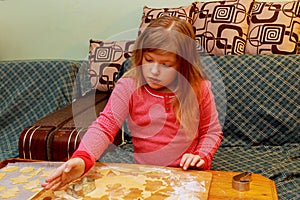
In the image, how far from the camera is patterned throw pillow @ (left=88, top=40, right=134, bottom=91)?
7.54 ft

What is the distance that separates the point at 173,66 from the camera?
47.0 inches

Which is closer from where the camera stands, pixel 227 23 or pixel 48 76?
pixel 227 23

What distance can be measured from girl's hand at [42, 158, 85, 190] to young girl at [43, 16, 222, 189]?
20 cm

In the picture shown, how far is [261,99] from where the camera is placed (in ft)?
6.21

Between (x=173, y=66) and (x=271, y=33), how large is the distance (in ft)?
3.47

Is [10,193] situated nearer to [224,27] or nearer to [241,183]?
[241,183]

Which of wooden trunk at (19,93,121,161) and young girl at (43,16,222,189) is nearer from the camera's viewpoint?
young girl at (43,16,222,189)

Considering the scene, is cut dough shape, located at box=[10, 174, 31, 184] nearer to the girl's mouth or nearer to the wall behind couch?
the girl's mouth

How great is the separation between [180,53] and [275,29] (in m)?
1.03

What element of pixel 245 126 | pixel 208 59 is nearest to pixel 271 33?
pixel 208 59

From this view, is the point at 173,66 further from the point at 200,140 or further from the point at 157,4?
the point at 157,4

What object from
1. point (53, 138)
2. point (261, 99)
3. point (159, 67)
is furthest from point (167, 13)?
point (159, 67)

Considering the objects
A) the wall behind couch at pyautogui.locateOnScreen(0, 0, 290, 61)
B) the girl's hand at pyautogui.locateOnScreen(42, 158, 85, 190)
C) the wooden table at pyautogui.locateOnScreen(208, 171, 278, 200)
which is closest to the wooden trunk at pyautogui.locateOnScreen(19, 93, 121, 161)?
the girl's hand at pyautogui.locateOnScreen(42, 158, 85, 190)

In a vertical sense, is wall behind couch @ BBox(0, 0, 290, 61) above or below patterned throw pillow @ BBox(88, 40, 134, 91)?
above
